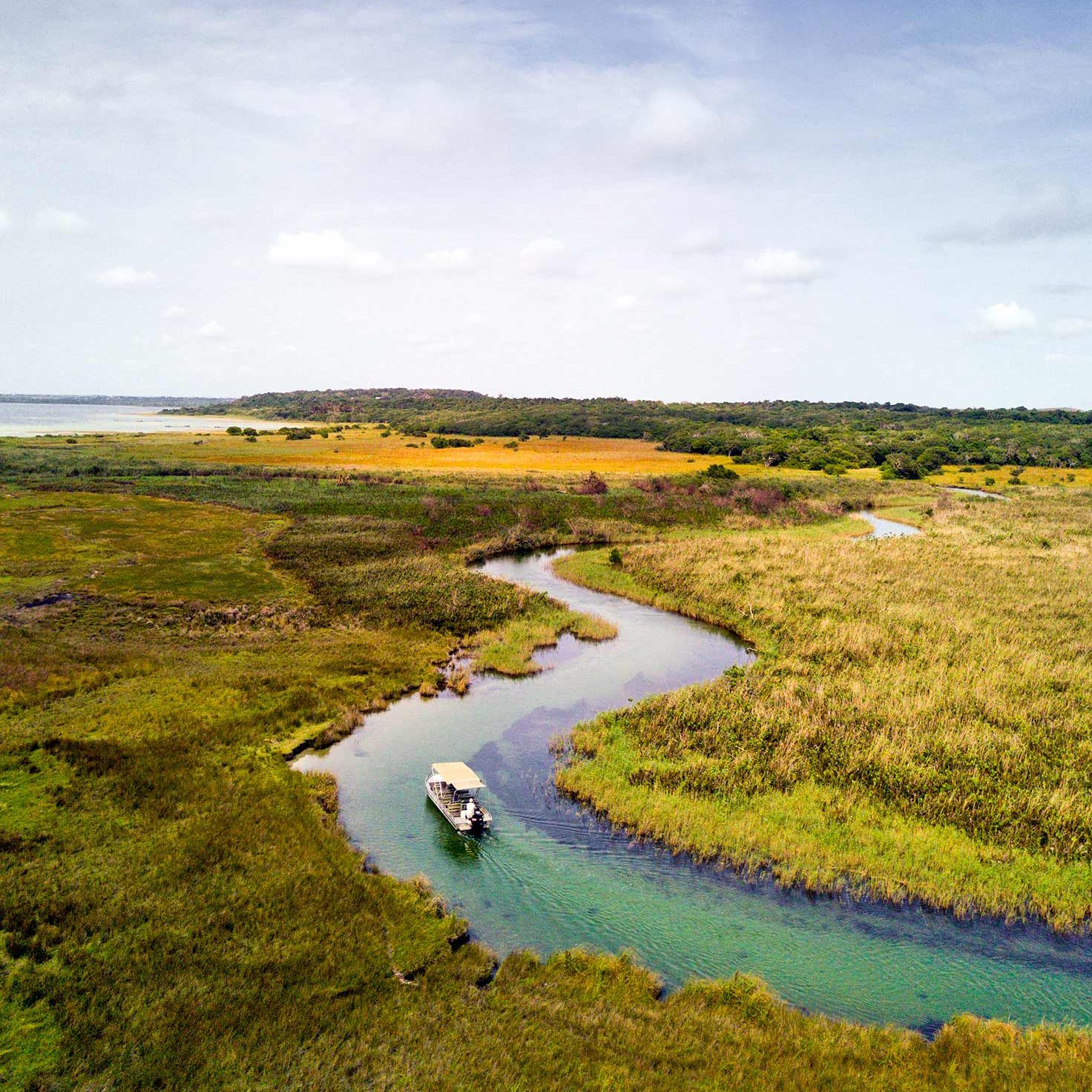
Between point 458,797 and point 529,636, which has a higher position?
point 529,636

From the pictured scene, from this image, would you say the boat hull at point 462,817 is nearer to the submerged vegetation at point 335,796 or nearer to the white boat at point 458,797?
the white boat at point 458,797

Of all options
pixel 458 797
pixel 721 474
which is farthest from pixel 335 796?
pixel 721 474

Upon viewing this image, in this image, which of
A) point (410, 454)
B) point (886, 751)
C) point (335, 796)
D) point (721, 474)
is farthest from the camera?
point (410, 454)

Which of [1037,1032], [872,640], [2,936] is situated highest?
[872,640]

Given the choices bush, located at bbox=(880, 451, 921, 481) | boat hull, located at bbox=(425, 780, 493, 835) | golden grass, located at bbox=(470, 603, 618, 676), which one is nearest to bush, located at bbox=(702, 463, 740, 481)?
bush, located at bbox=(880, 451, 921, 481)

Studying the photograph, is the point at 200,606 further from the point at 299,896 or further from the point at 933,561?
the point at 933,561

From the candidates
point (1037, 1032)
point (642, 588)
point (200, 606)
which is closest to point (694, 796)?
point (1037, 1032)

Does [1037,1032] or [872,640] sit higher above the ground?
[872,640]

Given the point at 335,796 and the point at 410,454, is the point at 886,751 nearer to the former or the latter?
the point at 335,796
